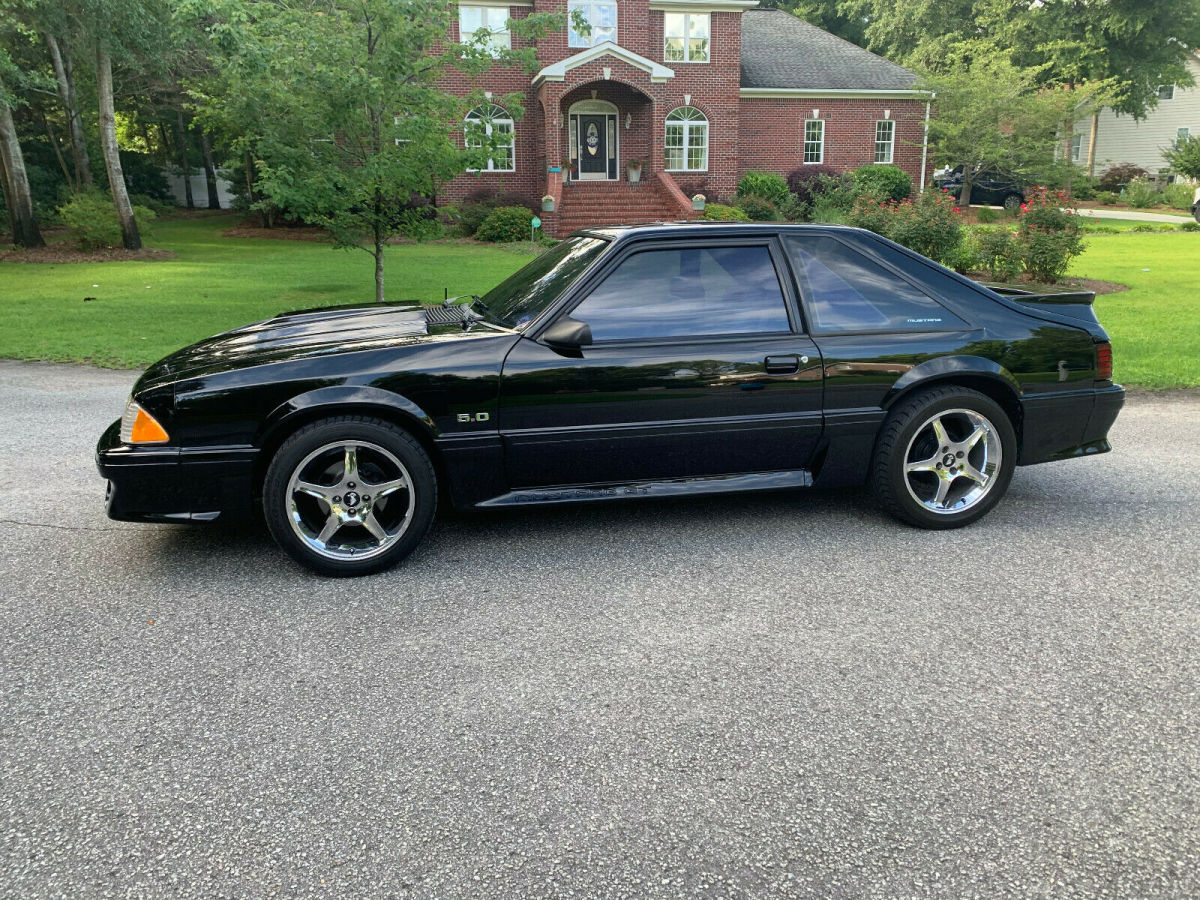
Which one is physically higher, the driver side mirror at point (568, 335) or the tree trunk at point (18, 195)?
the tree trunk at point (18, 195)

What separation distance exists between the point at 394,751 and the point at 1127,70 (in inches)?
1912

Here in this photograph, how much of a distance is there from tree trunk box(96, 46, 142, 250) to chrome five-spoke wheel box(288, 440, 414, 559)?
2083 centimetres

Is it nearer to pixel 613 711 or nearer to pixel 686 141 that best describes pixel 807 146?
pixel 686 141

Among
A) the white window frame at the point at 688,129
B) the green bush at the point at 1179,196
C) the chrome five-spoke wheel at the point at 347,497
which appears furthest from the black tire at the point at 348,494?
the green bush at the point at 1179,196

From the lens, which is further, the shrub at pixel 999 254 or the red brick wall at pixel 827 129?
the red brick wall at pixel 827 129

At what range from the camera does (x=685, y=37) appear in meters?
29.2

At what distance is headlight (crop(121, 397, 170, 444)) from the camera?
408cm

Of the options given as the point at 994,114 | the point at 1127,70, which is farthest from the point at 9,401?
the point at 1127,70

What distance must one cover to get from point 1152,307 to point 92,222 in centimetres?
2257

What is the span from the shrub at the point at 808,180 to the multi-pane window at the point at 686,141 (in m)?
2.95

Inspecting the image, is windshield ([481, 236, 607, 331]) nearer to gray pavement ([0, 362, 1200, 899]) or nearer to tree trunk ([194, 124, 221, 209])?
gray pavement ([0, 362, 1200, 899])

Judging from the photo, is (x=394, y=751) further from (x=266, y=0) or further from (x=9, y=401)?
(x=266, y=0)

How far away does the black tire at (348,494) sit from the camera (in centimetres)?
Answer: 409

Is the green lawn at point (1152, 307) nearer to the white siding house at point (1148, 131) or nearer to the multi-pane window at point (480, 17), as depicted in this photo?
the multi-pane window at point (480, 17)
